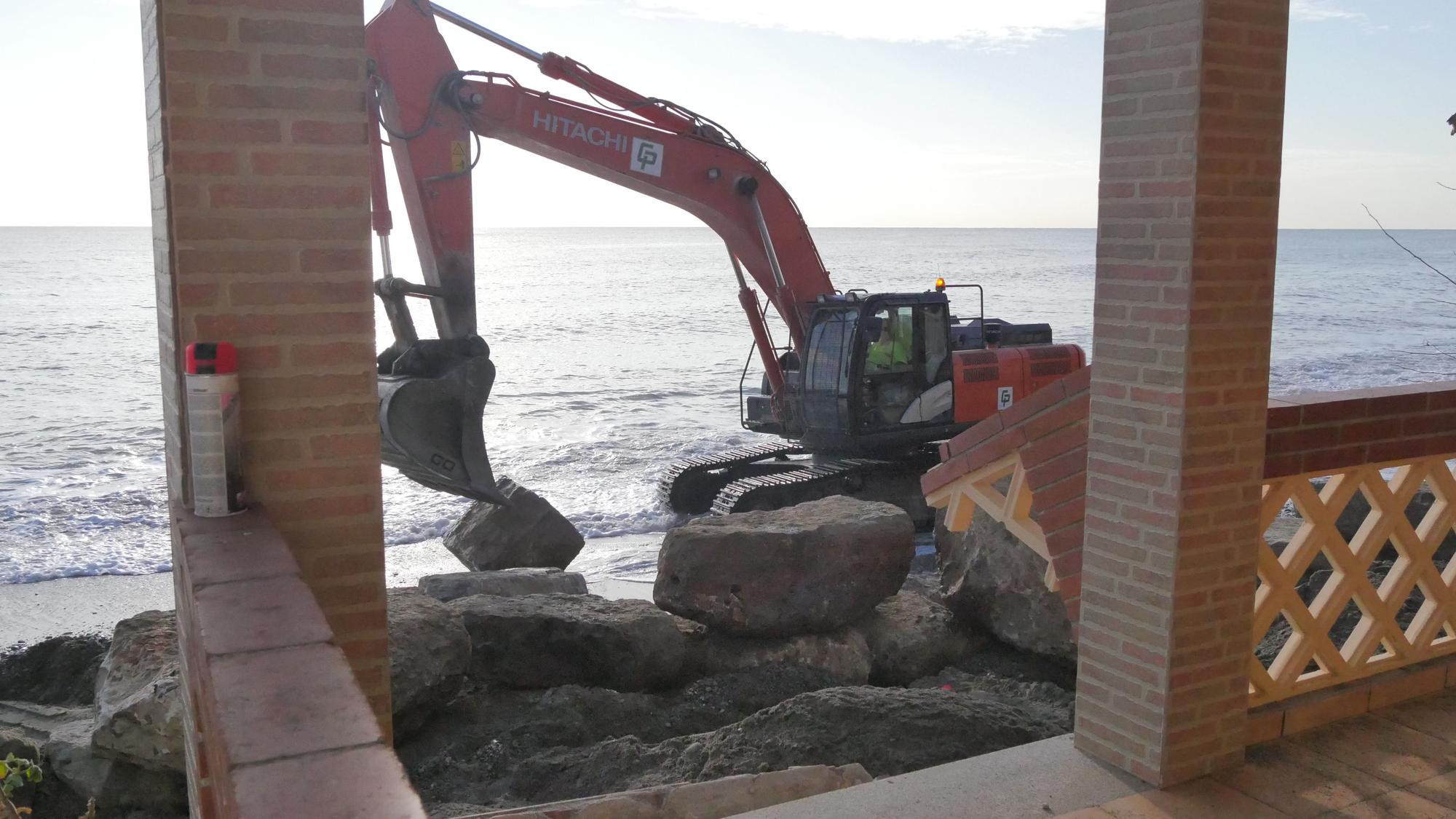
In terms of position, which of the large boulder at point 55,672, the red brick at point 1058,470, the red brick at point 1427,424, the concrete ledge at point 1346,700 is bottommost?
the large boulder at point 55,672

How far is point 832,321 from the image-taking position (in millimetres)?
12289

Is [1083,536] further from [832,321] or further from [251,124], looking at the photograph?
[832,321]

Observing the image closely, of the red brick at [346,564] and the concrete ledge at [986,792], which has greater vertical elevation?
the red brick at [346,564]

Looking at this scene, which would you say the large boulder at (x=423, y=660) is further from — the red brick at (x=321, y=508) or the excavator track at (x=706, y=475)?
the excavator track at (x=706, y=475)

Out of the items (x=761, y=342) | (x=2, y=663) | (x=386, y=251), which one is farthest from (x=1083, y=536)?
(x=761, y=342)

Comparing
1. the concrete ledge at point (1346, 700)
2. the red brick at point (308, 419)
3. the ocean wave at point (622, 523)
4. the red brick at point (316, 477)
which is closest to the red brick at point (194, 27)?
the red brick at point (308, 419)

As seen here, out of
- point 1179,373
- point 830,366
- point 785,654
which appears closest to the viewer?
point 1179,373

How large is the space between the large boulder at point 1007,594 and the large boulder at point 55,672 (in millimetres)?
5703

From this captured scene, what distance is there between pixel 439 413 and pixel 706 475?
687cm

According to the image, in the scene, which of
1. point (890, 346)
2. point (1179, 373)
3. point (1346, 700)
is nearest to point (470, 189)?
point (890, 346)

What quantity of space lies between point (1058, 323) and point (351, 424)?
50.5 m

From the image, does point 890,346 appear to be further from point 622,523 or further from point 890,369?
point 622,523

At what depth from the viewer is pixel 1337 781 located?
13.2 feet

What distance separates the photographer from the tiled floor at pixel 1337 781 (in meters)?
3.83
